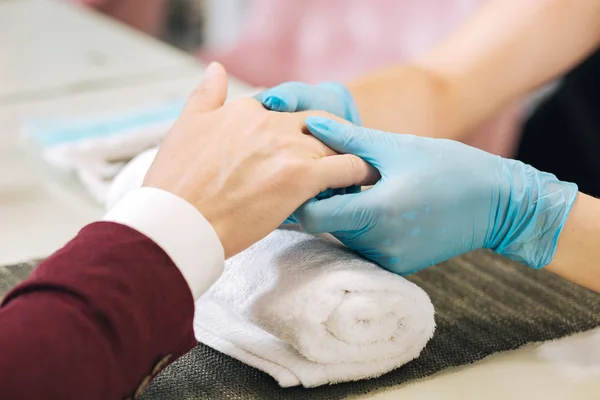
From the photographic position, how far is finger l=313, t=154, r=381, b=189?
0.76 m

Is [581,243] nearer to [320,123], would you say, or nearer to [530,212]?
[530,212]

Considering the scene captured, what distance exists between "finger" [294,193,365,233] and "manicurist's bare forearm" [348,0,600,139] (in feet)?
1.19

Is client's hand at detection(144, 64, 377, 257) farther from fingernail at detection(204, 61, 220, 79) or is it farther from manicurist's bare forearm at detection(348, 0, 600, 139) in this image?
manicurist's bare forearm at detection(348, 0, 600, 139)

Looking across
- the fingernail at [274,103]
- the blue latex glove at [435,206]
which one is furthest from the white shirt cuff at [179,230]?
the fingernail at [274,103]

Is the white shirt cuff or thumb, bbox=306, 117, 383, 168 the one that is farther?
thumb, bbox=306, 117, 383, 168

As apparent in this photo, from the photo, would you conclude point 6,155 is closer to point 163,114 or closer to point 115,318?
point 163,114

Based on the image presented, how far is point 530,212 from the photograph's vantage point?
769mm

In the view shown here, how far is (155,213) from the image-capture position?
673mm

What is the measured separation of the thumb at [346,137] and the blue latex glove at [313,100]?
4cm

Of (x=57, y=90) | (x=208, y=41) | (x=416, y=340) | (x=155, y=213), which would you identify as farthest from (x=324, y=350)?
(x=208, y=41)

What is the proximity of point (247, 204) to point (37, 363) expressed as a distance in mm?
254

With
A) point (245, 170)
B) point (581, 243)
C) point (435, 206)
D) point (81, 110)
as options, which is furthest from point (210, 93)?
point (81, 110)

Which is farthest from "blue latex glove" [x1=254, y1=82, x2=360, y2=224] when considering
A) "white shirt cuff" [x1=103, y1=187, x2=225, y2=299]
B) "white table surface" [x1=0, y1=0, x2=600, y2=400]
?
"white table surface" [x1=0, y1=0, x2=600, y2=400]

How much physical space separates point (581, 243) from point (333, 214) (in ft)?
0.90
